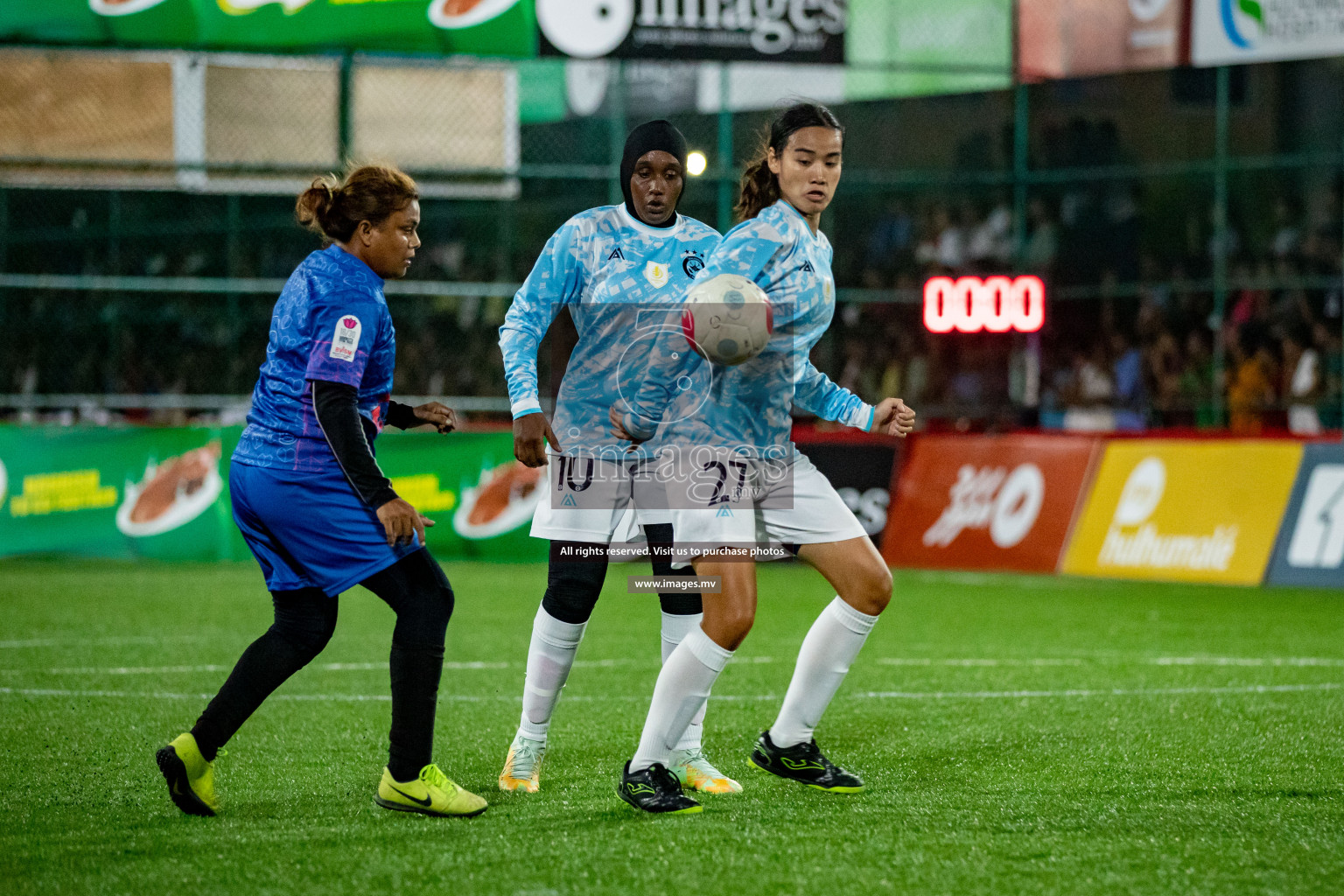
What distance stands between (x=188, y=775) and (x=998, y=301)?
40.2 feet

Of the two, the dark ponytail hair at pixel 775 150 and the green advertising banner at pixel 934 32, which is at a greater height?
the green advertising banner at pixel 934 32

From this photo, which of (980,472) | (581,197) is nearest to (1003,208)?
(581,197)

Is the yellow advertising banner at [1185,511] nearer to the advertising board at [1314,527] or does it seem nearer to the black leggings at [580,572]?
the advertising board at [1314,527]

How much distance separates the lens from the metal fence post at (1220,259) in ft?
55.0

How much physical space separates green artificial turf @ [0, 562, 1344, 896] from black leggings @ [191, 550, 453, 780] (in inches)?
9.2

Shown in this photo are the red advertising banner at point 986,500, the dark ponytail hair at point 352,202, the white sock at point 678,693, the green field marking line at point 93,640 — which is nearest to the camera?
the dark ponytail hair at point 352,202

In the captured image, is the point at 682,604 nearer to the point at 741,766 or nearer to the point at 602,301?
the point at 741,766

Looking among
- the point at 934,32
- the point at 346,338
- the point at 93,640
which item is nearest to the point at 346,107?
the point at 934,32

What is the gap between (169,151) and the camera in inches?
599

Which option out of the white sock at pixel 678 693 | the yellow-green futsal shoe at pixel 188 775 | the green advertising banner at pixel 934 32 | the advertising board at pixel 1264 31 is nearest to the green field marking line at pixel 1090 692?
the white sock at pixel 678 693

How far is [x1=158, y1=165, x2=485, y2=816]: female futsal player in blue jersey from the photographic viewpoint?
14.3ft

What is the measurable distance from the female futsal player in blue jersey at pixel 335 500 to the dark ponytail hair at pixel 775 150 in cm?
104

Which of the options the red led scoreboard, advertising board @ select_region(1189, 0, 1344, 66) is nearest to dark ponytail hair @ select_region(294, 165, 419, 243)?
the red led scoreboard

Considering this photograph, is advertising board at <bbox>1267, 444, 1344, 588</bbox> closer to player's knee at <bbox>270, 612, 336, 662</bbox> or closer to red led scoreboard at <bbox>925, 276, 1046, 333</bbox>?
red led scoreboard at <bbox>925, 276, 1046, 333</bbox>
